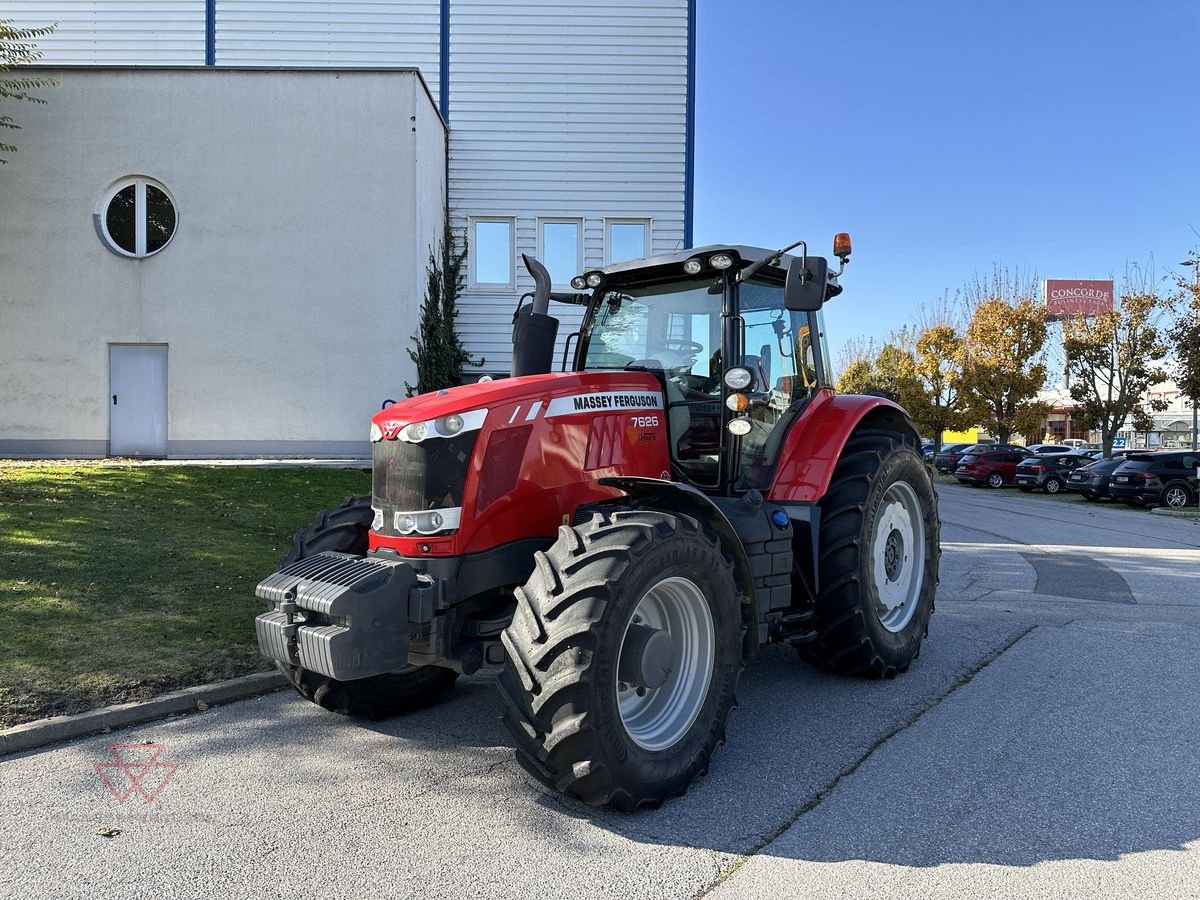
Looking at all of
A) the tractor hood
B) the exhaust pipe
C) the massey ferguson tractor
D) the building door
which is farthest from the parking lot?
the building door

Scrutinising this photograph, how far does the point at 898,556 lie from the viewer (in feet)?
19.1

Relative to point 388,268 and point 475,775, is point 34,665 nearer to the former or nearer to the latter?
point 475,775

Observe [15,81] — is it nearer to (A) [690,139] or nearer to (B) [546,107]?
(B) [546,107]

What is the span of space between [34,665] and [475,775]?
2.83 metres

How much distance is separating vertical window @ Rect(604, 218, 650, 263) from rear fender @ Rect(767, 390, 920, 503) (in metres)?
13.3

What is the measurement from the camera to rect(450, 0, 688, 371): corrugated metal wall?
18359 mm

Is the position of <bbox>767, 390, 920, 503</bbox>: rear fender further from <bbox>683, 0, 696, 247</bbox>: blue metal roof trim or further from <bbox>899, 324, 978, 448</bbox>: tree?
<bbox>899, 324, 978, 448</bbox>: tree

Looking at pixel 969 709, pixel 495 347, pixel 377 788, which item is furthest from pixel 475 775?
pixel 495 347

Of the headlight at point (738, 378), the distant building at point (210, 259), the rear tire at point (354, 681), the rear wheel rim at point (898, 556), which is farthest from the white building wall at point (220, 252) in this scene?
the headlight at point (738, 378)

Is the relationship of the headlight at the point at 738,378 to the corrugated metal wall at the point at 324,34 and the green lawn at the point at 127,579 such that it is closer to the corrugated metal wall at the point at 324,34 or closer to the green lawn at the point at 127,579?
the green lawn at the point at 127,579

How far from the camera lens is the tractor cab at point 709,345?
4852 mm

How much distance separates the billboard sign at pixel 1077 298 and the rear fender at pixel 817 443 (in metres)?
34.8

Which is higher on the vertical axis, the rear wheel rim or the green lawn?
the rear wheel rim

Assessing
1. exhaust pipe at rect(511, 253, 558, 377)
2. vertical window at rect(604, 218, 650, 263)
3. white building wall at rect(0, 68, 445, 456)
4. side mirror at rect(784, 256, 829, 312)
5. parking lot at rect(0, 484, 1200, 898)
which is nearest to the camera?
parking lot at rect(0, 484, 1200, 898)
